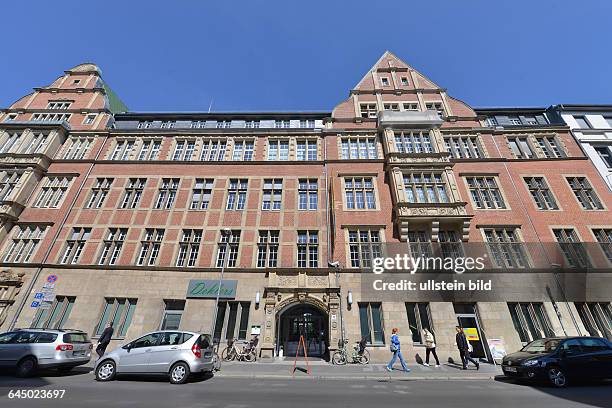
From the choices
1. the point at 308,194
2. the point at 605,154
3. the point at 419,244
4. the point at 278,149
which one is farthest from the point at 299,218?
the point at 605,154

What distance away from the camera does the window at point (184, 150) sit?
2312 cm

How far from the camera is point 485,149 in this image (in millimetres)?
22016

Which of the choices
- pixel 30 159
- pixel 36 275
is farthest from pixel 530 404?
pixel 30 159

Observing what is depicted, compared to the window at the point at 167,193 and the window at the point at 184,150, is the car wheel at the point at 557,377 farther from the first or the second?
the window at the point at 184,150

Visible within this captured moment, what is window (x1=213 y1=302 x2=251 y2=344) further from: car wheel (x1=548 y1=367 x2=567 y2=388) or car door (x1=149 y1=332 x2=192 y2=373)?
car wheel (x1=548 y1=367 x2=567 y2=388)

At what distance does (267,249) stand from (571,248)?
20901 mm

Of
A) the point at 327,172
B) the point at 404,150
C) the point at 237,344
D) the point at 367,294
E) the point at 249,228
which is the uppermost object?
the point at 404,150

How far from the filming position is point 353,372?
11570 millimetres

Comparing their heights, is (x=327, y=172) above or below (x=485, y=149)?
below

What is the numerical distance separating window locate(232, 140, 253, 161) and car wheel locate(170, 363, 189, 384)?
16881 millimetres

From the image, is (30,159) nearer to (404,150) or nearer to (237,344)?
(237,344)

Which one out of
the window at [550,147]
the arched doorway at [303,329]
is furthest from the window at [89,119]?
the window at [550,147]

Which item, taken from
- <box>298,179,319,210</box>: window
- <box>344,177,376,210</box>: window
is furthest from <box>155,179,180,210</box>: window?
<box>344,177,376,210</box>: window

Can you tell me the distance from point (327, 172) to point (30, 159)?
24.8m
